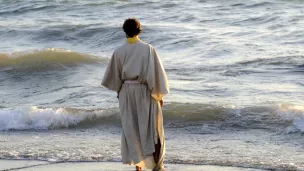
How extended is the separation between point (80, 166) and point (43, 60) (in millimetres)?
8356

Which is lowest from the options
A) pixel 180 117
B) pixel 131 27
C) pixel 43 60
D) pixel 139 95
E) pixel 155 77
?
pixel 43 60

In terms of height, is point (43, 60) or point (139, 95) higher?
point (139, 95)

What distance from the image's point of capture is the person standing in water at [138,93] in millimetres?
5855

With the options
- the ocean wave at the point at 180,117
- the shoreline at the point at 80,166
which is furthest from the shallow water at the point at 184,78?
the shoreline at the point at 80,166

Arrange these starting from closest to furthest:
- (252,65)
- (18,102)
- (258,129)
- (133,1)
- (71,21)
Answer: (258,129)
(18,102)
(252,65)
(71,21)
(133,1)

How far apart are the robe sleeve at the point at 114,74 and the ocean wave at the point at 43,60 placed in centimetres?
844

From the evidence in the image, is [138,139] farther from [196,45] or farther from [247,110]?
[196,45]

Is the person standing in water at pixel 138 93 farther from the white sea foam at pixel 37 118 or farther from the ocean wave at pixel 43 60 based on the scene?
the ocean wave at pixel 43 60

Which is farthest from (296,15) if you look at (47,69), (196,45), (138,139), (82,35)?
(138,139)

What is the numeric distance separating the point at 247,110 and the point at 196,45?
21.5ft

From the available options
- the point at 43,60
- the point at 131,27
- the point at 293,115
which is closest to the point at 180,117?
the point at 293,115

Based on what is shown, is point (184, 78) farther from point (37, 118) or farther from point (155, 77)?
point (155, 77)

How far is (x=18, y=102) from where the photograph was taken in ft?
36.6

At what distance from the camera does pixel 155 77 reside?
19.4 feet
